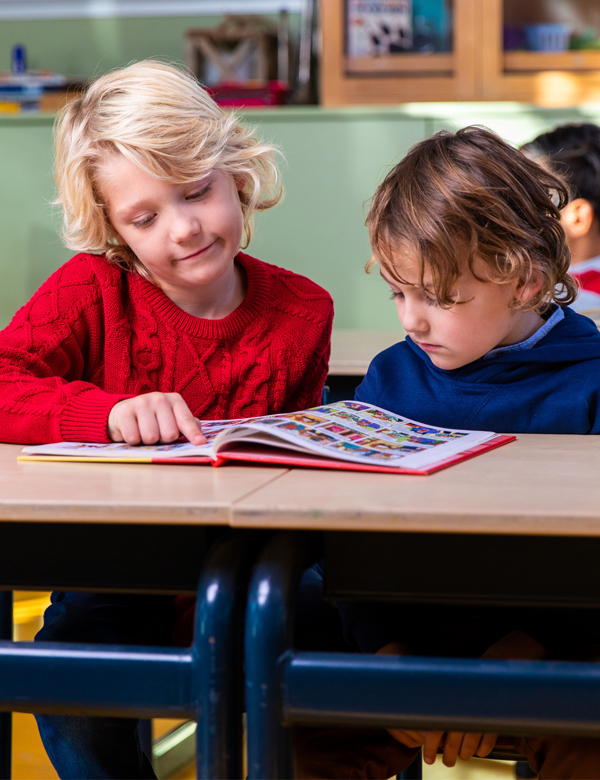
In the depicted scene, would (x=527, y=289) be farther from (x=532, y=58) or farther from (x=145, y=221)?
(x=532, y=58)

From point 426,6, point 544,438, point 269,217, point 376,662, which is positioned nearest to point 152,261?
point 544,438

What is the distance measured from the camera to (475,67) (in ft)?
9.39

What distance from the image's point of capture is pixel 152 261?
1157mm

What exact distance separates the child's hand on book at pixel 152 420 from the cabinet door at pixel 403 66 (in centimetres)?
224

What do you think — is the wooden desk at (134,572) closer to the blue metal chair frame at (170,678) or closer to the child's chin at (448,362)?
the blue metal chair frame at (170,678)

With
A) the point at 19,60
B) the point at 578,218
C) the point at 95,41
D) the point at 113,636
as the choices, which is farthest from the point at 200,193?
the point at 95,41

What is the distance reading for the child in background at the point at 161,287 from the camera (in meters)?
1.11

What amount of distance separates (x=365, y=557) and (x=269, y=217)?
7.38 feet

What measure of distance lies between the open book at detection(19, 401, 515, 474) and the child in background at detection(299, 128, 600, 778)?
0.57ft

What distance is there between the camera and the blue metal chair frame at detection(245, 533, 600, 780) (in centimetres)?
63

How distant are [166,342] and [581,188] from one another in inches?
53.2

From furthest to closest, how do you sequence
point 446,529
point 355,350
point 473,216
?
point 355,350, point 473,216, point 446,529

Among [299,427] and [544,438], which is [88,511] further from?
[544,438]

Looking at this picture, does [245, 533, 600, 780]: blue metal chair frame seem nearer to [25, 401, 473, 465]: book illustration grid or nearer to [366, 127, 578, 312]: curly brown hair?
[25, 401, 473, 465]: book illustration grid
